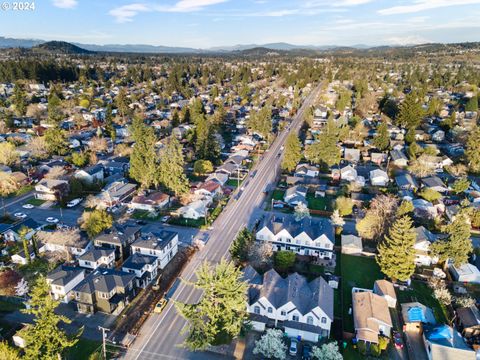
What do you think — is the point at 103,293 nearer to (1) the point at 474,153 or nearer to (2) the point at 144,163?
(2) the point at 144,163

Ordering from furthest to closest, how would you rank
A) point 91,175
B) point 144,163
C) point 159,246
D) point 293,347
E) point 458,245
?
point 91,175, point 144,163, point 159,246, point 458,245, point 293,347

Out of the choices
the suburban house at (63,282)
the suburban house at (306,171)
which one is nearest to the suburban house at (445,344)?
the suburban house at (63,282)

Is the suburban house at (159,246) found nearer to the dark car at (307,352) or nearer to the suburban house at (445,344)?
the dark car at (307,352)

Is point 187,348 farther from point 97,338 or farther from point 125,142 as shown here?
point 125,142

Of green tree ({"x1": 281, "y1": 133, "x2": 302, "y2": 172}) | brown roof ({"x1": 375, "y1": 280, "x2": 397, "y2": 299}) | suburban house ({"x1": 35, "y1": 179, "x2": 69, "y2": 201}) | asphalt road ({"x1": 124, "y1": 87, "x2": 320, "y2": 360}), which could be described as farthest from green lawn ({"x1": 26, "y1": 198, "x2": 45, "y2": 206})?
brown roof ({"x1": 375, "y1": 280, "x2": 397, "y2": 299})

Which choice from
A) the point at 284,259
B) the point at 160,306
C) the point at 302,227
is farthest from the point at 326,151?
the point at 160,306
